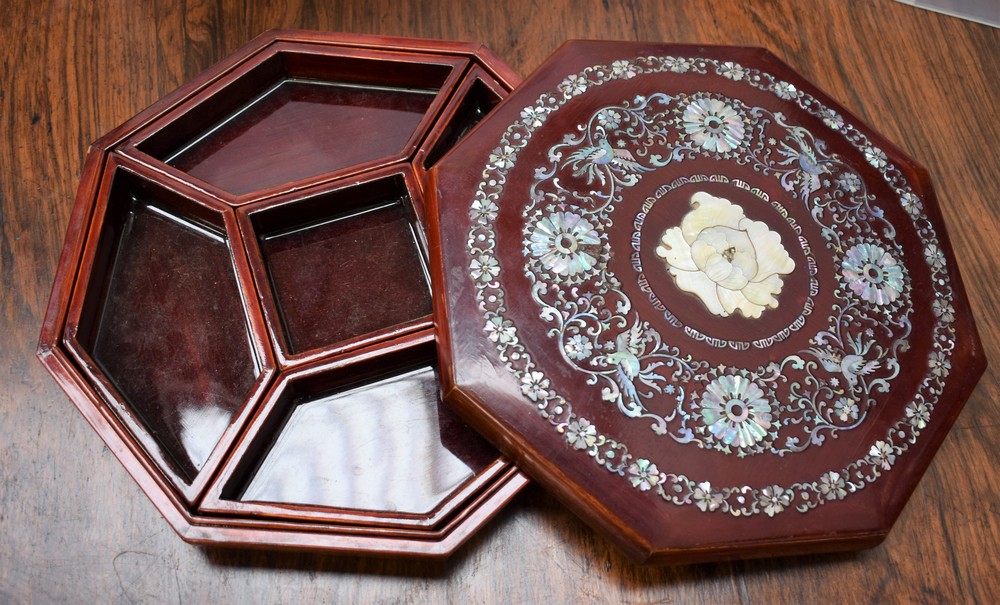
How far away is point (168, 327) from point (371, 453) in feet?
1.27

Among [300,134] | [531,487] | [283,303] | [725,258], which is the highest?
[725,258]

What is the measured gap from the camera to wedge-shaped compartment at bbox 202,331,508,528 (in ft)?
3.50

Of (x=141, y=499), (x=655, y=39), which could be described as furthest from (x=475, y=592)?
(x=655, y=39)

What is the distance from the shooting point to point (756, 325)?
1107 mm

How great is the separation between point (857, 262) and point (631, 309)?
412 mm

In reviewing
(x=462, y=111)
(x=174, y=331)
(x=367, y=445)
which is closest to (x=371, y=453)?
(x=367, y=445)

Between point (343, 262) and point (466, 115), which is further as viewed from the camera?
point (466, 115)

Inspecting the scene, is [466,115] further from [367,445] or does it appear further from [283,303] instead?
[367,445]

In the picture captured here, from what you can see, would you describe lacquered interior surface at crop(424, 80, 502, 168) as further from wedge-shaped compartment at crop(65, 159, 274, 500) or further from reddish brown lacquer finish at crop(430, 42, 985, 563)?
wedge-shaped compartment at crop(65, 159, 274, 500)

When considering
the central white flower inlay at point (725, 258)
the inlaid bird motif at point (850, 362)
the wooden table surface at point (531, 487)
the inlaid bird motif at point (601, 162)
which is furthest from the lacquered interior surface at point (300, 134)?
the inlaid bird motif at point (850, 362)

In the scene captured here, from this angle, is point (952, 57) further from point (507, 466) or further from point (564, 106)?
point (507, 466)

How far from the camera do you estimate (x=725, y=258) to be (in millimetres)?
1145

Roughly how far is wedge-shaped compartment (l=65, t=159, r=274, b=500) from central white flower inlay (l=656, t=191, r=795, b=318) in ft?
2.10

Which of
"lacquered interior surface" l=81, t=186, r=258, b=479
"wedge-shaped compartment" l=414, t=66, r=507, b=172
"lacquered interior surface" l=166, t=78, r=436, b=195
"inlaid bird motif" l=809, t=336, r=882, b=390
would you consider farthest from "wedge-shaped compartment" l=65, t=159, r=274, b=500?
"inlaid bird motif" l=809, t=336, r=882, b=390
